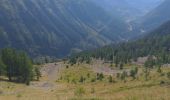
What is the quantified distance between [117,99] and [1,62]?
358 ft

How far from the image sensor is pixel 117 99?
91.1 ft

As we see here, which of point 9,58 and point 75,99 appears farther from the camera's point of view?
point 9,58

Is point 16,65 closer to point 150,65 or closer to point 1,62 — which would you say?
point 1,62

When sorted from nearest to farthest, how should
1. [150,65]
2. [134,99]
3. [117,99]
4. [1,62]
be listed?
[134,99] < [117,99] < [1,62] < [150,65]

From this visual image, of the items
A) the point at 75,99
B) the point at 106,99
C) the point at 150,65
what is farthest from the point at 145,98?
the point at 150,65

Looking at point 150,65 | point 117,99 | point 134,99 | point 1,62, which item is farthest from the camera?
point 150,65

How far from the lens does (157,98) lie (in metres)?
26.0

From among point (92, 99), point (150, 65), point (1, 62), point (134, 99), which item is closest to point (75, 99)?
point (92, 99)

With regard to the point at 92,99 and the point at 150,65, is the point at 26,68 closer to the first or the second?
the point at 150,65

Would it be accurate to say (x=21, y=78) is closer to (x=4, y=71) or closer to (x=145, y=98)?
(x=4, y=71)

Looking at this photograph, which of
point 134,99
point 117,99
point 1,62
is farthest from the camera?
point 1,62

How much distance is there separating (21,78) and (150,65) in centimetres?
7602

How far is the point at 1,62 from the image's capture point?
132375 mm

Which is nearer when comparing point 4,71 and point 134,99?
point 134,99
